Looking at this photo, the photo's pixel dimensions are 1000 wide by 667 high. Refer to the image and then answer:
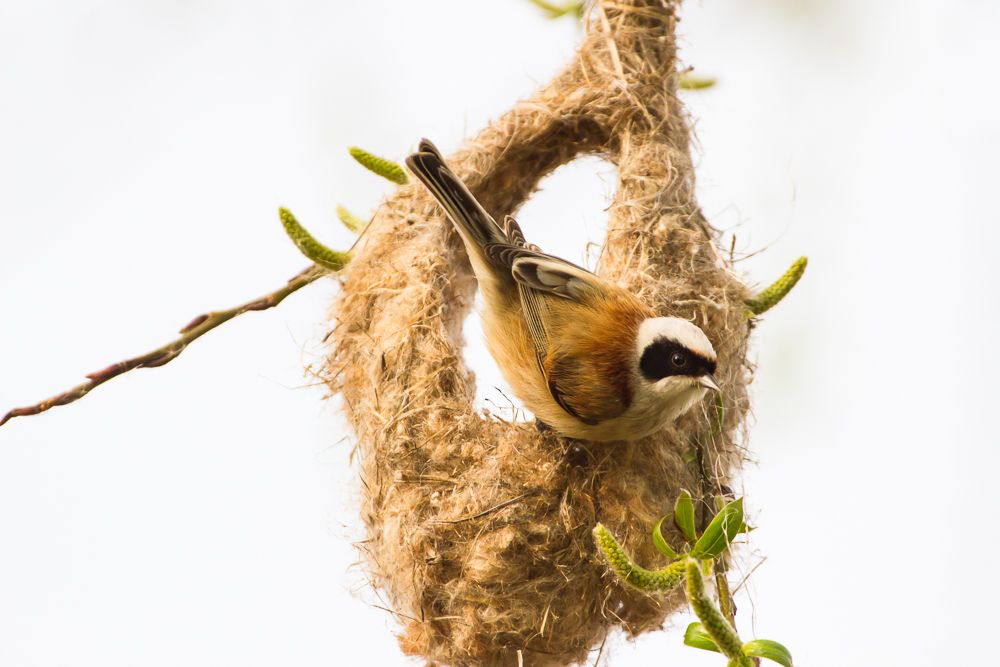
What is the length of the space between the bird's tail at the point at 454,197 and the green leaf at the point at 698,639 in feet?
2.64

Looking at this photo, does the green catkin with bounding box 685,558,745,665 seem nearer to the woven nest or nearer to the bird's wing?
the woven nest

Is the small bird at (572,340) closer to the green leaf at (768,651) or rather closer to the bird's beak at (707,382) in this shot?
the bird's beak at (707,382)

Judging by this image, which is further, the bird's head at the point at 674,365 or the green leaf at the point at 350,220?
the green leaf at the point at 350,220

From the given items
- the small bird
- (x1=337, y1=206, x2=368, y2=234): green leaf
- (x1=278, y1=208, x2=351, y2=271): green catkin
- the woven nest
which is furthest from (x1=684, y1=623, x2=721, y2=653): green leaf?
(x1=337, y1=206, x2=368, y2=234): green leaf

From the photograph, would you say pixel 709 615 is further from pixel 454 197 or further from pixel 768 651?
pixel 454 197

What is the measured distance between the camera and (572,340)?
149 cm

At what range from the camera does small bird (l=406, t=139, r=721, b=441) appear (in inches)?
54.1

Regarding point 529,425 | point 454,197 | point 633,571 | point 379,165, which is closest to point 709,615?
point 633,571

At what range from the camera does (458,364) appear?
160cm

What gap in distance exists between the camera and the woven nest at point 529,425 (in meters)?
1.41

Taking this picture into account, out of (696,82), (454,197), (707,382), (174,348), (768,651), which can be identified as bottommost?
(768,651)

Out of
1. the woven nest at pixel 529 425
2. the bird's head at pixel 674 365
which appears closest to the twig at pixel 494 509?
the woven nest at pixel 529 425

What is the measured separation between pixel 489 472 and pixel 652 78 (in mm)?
932

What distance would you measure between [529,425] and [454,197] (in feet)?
1.58
